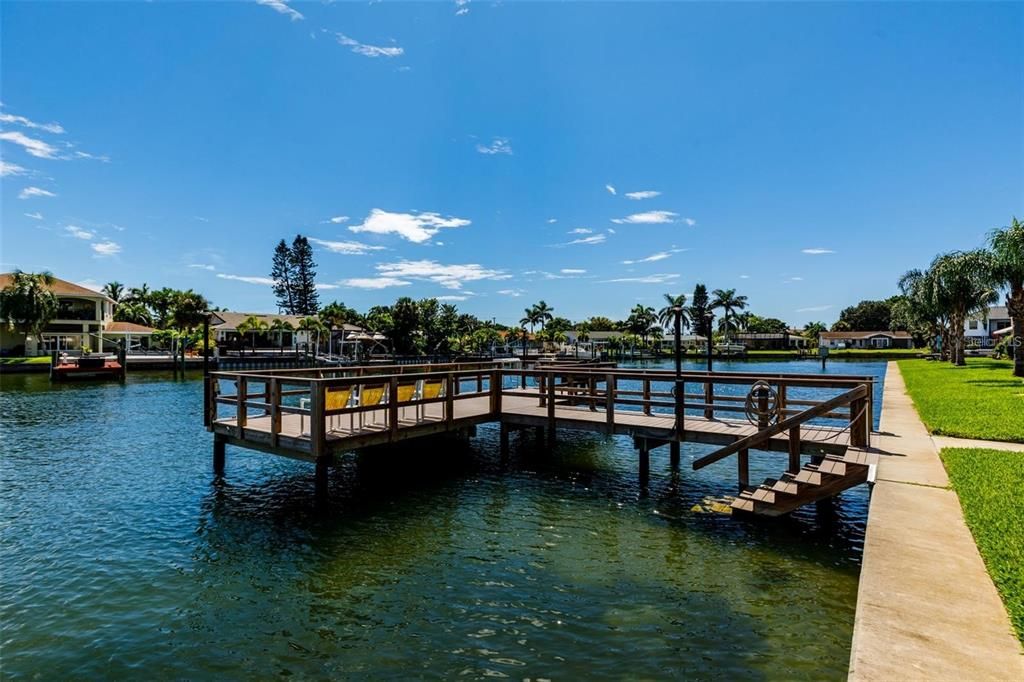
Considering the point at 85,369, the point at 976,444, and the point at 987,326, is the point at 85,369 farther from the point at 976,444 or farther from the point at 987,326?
the point at 987,326

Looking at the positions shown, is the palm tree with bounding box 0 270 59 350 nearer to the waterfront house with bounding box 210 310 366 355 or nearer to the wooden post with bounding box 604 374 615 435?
the waterfront house with bounding box 210 310 366 355

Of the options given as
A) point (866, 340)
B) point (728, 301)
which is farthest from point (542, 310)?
point (866, 340)

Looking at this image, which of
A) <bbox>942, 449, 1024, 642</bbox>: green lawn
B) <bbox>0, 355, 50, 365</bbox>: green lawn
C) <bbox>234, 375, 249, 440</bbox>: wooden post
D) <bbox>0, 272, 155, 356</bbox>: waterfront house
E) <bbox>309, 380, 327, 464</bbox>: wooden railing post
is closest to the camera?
<bbox>942, 449, 1024, 642</bbox>: green lawn

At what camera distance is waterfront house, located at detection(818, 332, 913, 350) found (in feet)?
316

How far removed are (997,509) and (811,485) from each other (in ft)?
6.68

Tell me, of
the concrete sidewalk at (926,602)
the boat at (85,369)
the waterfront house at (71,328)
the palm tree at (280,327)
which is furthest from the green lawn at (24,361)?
the concrete sidewalk at (926,602)

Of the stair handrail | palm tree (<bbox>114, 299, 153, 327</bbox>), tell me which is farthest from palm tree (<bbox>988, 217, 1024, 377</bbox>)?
palm tree (<bbox>114, 299, 153, 327</bbox>)

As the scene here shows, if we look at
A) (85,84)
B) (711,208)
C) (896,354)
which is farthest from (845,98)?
(896,354)

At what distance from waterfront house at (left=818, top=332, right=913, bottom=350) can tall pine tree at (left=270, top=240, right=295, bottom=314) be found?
3903 inches

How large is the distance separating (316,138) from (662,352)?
2739 inches

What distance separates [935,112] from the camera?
1844 cm

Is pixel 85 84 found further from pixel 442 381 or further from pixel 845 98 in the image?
pixel 845 98

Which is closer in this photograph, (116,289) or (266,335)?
(266,335)

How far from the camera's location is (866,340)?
100 metres
